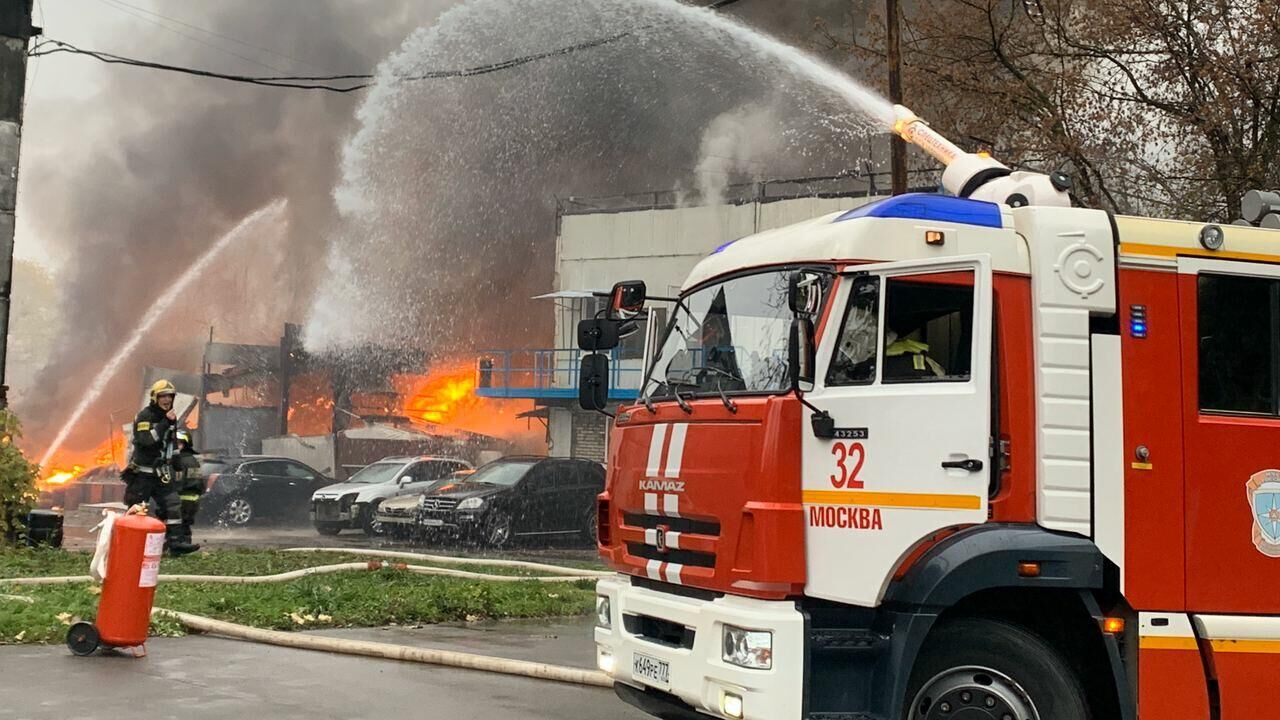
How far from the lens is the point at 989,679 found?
5.76m

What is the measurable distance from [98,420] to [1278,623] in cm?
3716

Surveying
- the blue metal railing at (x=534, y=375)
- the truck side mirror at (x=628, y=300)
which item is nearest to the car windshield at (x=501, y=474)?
the blue metal railing at (x=534, y=375)

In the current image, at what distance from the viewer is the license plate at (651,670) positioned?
19.9 ft

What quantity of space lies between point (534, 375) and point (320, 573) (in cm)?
2264

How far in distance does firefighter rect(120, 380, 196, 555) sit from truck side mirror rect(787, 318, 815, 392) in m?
9.13

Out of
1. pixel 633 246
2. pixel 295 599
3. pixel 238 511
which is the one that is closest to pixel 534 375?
pixel 633 246

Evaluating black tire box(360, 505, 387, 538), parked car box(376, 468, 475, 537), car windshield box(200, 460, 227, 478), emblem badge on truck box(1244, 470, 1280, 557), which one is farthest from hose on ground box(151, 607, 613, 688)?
car windshield box(200, 460, 227, 478)

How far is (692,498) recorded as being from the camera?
19.7 feet

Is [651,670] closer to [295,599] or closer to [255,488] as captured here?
[295,599]

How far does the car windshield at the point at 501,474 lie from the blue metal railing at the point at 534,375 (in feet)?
29.7

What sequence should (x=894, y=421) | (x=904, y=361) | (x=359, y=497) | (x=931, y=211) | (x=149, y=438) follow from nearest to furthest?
1. (x=894, y=421)
2. (x=904, y=361)
3. (x=931, y=211)
4. (x=149, y=438)
5. (x=359, y=497)

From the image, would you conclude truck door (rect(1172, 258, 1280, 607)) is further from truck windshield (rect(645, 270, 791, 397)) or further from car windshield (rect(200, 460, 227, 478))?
car windshield (rect(200, 460, 227, 478))

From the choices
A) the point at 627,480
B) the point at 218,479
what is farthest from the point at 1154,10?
the point at 218,479

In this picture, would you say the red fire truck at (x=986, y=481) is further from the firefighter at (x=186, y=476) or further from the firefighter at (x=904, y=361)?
the firefighter at (x=186, y=476)
